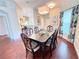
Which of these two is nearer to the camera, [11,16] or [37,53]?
[37,53]

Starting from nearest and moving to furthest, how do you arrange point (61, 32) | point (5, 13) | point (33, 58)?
point (33, 58), point (5, 13), point (61, 32)

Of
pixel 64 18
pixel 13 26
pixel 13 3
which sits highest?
pixel 13 3

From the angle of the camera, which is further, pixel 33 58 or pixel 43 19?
pixel 43 19

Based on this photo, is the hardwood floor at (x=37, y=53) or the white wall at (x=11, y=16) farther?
the white wall at (x=11, y=16)

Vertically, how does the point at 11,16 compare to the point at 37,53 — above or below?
above

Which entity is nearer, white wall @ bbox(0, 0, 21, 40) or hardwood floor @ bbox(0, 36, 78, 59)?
Answer: hardwood floor @ bbox(0, 36, 78, 59)

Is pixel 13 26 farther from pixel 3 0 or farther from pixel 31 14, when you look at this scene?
pixel 31 14

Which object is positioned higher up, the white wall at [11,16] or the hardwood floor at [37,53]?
the white wall at [11,16]

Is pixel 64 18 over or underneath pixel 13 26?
over

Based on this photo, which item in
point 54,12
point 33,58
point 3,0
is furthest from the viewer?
point 54,12

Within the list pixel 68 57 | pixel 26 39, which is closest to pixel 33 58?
pixel 26 39

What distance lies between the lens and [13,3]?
17.3 feet

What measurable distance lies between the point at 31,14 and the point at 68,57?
20.0 feet

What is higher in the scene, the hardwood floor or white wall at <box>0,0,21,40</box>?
white wall at <box>0,0,21,40</box>
